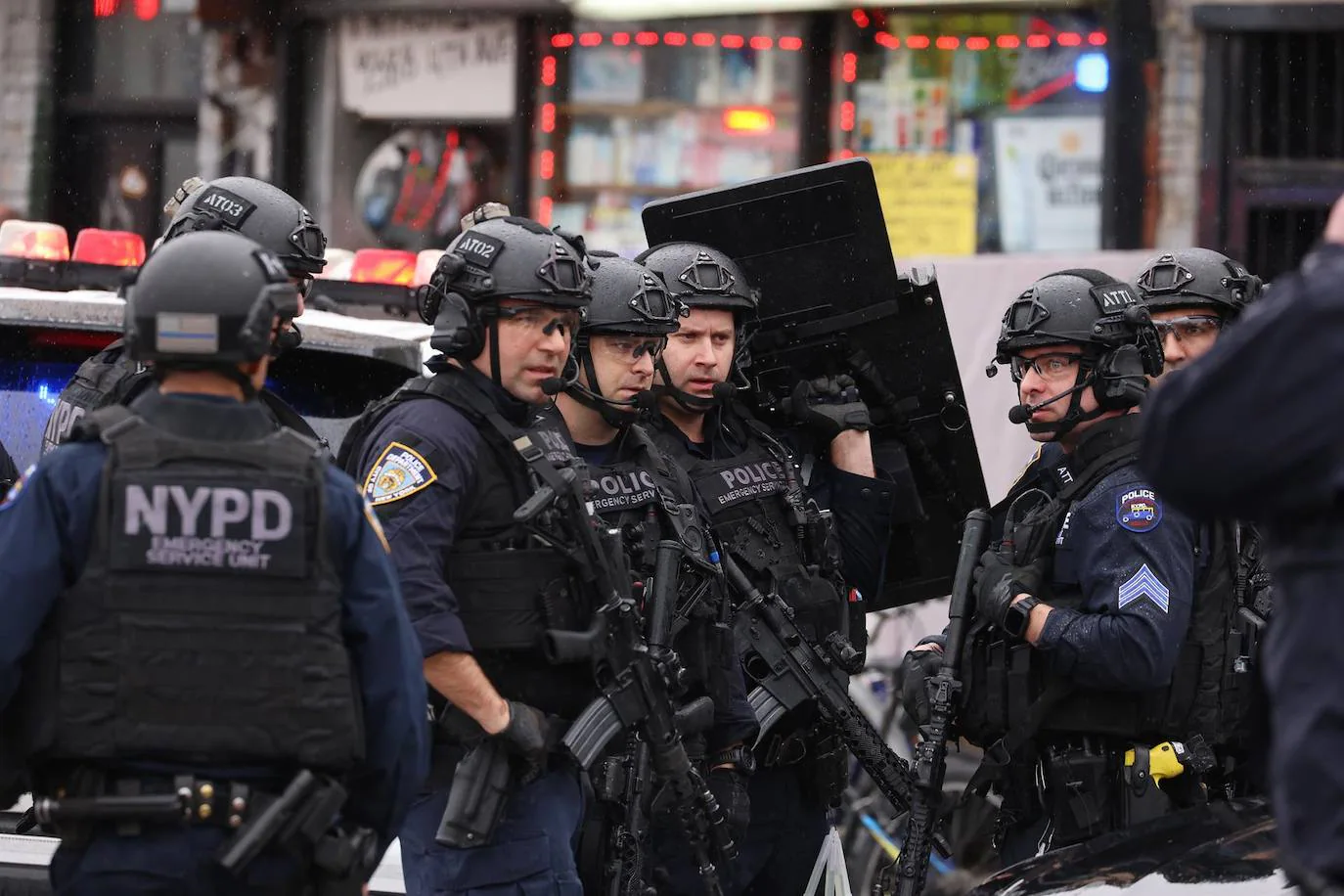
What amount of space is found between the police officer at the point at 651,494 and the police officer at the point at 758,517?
0.78 ft

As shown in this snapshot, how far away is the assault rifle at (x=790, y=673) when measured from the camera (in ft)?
17.1

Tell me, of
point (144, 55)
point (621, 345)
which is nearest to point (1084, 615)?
point (621, 345)

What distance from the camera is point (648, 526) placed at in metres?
4.80

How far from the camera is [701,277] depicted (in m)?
5.38

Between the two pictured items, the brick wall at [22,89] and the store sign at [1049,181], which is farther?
the brick wall at [22,89]

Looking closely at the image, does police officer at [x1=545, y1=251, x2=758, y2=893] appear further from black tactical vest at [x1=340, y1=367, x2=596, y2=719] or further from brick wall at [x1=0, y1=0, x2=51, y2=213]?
brick wall at [x1=0, y1=0, x2=51, y2=213]

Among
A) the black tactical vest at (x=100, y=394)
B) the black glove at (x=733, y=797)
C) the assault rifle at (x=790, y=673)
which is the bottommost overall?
the black glove at (x=733, y=797)

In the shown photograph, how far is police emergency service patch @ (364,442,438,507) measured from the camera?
4.07 metres

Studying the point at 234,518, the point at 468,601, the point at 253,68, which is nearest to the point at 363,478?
the point at 468,601

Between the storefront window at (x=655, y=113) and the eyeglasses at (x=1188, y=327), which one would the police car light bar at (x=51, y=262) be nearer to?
the eyeglasses at (x=1188, y=327)

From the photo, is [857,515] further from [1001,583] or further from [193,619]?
[193,619]

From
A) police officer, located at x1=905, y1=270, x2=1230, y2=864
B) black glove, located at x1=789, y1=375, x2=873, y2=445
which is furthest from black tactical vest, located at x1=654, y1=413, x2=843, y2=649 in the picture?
police officer, located at x1=905, y1=270, x2=1230, y2=864

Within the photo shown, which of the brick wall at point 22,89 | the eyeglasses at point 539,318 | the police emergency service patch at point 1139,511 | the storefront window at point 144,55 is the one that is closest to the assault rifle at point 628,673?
the eyeglasses at point 539,318

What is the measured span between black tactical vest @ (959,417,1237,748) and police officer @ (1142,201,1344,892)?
230 cm
